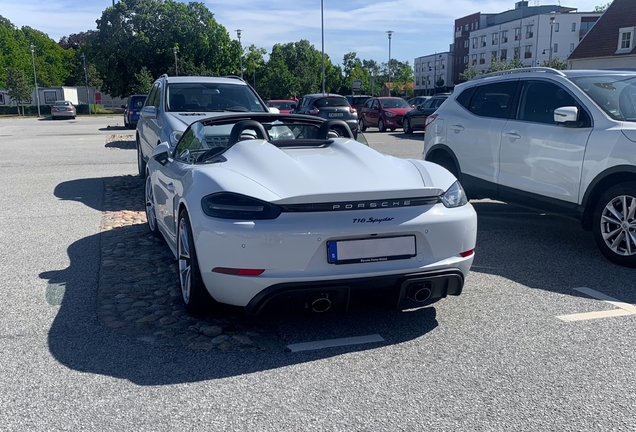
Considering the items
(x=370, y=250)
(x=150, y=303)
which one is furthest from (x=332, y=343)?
(x=150, y=303)

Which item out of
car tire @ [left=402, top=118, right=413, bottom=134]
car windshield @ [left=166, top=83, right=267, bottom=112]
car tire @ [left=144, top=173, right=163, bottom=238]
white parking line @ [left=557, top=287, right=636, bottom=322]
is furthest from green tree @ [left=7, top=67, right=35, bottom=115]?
white parking line @ [left=557, top=287, right=636, bottom=322]

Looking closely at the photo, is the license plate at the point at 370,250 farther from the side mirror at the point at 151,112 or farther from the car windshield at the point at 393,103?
the car windshield at the point at 393,103

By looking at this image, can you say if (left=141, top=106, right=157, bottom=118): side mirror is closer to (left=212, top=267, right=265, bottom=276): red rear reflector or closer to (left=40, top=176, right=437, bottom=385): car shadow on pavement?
(left=40, top=176, right=437, bottom=385): car shadow on pavement

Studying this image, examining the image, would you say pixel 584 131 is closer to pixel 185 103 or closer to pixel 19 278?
pixel 19 278

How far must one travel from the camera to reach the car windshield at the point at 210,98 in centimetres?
957

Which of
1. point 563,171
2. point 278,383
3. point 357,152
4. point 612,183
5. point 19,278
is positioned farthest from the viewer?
point 563,171

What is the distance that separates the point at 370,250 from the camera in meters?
3.70

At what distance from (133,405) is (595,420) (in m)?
2.16

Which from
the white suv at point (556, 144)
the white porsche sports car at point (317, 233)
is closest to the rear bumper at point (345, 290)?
the white porsche sports car at point (317, 233)

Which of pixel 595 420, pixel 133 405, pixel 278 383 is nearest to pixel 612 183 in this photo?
pixel 595 420

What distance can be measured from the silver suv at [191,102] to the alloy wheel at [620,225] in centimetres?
549

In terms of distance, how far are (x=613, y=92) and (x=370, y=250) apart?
12.7 ft

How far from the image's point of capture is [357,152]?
4.56 m

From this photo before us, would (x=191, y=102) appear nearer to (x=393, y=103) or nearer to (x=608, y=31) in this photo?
(x=393, y=103)
